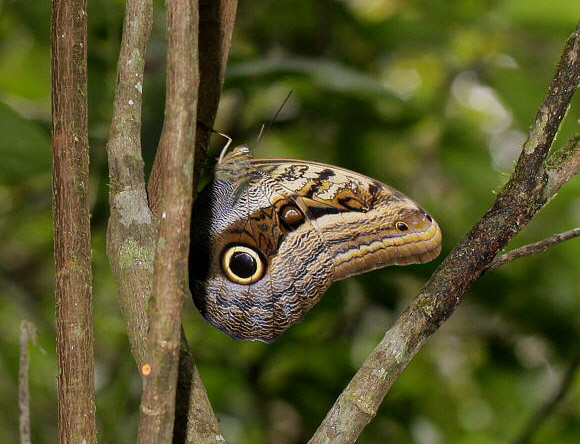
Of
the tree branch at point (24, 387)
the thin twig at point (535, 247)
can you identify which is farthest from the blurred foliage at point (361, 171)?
the thin twig at point (535, 247)

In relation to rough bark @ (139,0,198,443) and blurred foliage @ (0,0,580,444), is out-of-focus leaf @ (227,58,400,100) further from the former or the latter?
rough bark @ (139,0,198,443)

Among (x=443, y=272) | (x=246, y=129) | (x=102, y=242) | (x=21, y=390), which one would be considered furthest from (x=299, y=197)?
(x=246, y=129)

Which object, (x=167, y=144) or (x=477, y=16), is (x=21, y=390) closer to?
(x=167, y=144)

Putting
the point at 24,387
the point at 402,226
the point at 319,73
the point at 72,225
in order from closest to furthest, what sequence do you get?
the point at 72,225 → the point at 24,387 → the point at 402,226 → the point at 319,73

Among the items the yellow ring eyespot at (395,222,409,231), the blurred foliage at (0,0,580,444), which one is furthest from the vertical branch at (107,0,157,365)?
the blurred foliage at (0,0,580,444)

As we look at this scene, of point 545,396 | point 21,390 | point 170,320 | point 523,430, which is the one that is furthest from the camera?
point 545,396

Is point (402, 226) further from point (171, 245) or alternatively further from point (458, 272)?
point (171, 245)

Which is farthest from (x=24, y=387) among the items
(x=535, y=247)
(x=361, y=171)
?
(x=361, y=171)
